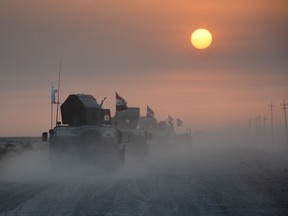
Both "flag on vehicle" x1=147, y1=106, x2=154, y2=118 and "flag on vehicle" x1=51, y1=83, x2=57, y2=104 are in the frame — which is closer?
"flag on vehicle" x1=51, y1=83, x2=57, y2=104

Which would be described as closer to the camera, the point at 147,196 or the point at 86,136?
the point at 147,196

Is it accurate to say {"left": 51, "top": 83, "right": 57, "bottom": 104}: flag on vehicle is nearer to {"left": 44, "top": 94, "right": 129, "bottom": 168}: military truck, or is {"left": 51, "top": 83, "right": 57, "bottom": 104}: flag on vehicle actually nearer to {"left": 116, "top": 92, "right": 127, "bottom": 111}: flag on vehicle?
{"left": 116, "top": 92, "right": 127, "bottom": 111}: flag on vehicle

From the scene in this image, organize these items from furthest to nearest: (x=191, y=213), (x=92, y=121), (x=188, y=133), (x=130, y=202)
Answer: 1. (x=188, y=133)
2. (x=92, y=121)
3. (x=130, y=202)
4. (x=191, y=213)

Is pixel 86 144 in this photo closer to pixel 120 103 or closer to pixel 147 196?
pixel 147 196

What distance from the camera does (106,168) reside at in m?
21.3

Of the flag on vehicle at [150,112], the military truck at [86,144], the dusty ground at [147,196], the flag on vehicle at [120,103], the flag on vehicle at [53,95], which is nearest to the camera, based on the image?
the dusty ground at [147,196]

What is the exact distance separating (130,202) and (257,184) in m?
6.32

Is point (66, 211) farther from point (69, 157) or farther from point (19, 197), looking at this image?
point (69, 157)

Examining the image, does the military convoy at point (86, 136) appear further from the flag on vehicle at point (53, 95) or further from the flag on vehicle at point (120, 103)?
the flag on vehicle at point (53, 95)

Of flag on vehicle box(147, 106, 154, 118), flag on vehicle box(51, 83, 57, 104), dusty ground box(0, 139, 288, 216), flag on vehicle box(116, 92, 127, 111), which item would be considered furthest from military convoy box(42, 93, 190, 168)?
flag on vehicle box(147, 106, 154, 118)

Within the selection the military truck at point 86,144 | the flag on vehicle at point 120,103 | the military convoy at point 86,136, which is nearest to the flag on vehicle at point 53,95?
the flag on vehicle at point 120,103

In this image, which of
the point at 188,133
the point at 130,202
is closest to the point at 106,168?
the point at 130,202

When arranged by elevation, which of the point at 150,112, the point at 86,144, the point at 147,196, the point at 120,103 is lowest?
the point at 147,196

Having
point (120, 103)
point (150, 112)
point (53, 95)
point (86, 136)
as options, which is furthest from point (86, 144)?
point (150, 112)
